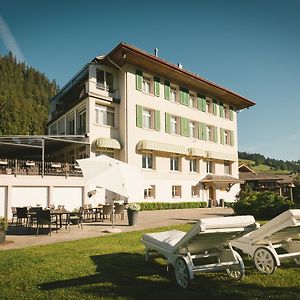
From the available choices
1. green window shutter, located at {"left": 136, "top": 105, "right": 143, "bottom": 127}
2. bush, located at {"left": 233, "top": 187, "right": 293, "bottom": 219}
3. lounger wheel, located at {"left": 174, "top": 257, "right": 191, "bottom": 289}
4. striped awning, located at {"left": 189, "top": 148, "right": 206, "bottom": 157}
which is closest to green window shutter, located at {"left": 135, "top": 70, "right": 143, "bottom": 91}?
green window shutter, located at {"left": 136, "top": 105, "right": 143, "bottom": 127}

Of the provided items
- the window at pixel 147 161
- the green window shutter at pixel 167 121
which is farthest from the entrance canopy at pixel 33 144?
the green window shutter at pixel 167 121

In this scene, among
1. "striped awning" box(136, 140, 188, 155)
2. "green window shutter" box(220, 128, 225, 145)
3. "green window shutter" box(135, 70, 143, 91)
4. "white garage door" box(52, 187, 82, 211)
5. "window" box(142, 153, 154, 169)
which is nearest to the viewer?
"white garage door" box(52, 187, 82, 211)

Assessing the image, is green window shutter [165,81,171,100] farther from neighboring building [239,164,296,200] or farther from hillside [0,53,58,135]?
hillside [0,53,58,135]

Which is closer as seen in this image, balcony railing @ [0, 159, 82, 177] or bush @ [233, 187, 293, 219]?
bush @ [233, 187, 293, 219]

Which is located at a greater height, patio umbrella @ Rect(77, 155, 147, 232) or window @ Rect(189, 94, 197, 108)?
window @ Rect(189, 94, 197, 108)

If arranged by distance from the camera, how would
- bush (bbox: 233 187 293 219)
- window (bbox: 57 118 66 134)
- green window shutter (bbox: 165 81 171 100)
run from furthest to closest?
window (bbox: 57 118 66 134) → green window shutter (bbox: 165 81 171 100) → bush (bbox: 233 187 293 219)

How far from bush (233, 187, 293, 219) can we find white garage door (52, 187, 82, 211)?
9845 millimetres

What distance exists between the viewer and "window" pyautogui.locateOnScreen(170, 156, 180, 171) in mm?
28359

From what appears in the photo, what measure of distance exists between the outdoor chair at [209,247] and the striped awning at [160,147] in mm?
18911

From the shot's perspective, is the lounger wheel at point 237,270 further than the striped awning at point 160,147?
No

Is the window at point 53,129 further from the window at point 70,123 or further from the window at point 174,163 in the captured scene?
the window at point 174,163

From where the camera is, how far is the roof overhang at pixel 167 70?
24.0 meters

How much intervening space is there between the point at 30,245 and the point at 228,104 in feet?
98.1

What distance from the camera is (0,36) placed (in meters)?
39.0
